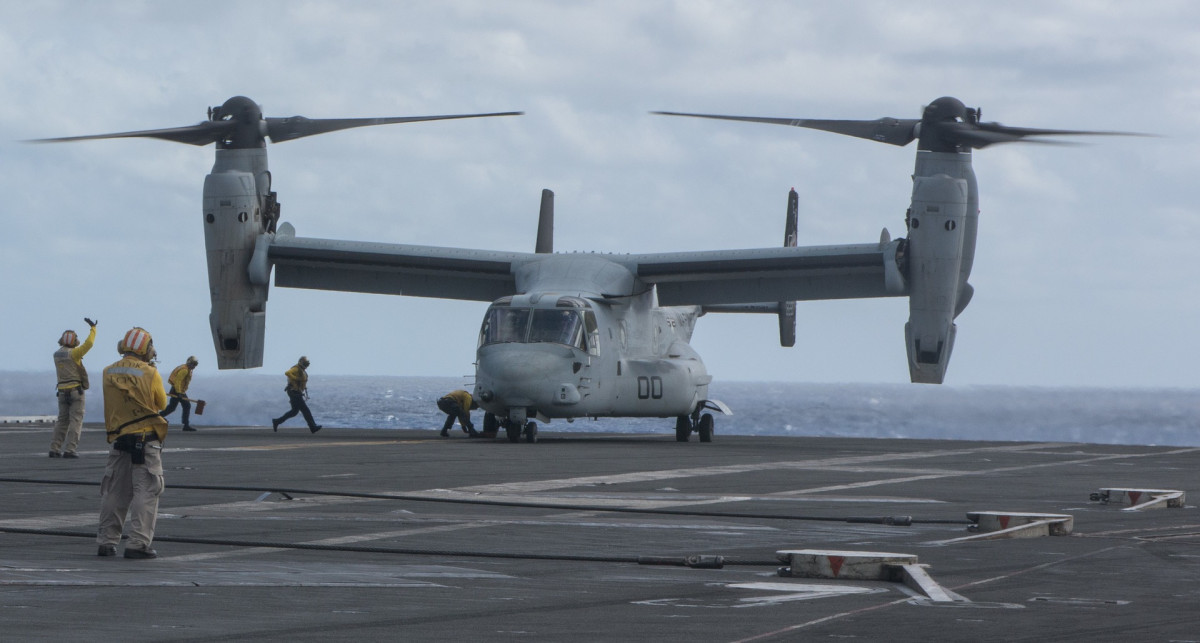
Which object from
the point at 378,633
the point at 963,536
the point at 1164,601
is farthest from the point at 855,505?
the point at 378,633

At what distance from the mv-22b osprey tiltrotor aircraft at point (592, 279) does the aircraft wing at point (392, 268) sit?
0.03m

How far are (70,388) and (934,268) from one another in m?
14.7

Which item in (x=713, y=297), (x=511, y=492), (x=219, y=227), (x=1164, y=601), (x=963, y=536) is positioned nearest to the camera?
(x=1164, y=601)

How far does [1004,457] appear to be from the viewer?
25.4 meters

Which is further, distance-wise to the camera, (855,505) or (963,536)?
(855,505)

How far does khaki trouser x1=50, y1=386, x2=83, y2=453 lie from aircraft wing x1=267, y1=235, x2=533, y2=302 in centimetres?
862

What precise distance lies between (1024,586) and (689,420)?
73.7ft

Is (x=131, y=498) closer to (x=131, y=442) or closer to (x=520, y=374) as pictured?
Answer: (x=131, y=442)

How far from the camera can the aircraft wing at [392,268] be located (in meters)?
29.1

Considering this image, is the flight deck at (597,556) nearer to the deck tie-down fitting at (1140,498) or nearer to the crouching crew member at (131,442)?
the deck tie-down fitting at (1140,498)

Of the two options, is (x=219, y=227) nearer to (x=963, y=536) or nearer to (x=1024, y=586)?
(x=963, y=536)

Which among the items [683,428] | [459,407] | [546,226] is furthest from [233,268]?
[683,428]

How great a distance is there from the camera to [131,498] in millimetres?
9922

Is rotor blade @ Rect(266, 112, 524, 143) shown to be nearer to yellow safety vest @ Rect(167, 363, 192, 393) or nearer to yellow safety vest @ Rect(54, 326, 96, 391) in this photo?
yellow safety vest @ Rect(167, 363, 192, 393)
